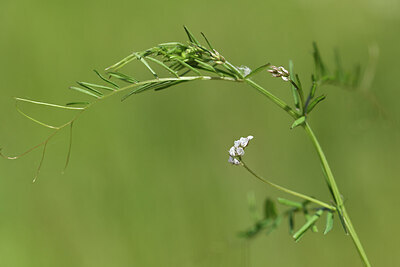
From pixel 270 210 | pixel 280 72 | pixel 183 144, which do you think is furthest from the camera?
pixel 183 144

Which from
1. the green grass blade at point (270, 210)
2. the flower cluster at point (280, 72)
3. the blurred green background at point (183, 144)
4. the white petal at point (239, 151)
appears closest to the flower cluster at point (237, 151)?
the white petal at point (239, 151)

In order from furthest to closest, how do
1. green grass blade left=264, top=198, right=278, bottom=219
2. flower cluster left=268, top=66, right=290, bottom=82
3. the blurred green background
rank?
1. the blurred green background
2. green grass blade left=264, top=198, right=278, bottom=219
3. flower cluster left=268, top=66, right=290, bottom=82

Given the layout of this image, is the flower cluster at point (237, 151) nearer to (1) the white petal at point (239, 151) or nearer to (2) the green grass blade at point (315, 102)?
(1) the white petal at point (239, 151)

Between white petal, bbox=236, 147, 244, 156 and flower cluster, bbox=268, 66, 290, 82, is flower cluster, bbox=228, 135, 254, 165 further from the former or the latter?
flower cluster, bbox=268, 66, 290, 82

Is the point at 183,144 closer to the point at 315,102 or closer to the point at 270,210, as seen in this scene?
the point at 270,210

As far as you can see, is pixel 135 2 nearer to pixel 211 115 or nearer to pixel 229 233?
pixel 211 115

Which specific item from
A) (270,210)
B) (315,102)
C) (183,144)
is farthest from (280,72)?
(183,144)

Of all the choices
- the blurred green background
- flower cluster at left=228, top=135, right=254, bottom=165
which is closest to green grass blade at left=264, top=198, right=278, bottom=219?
flower cluster at left=228, top=135, right=254, bottom=165

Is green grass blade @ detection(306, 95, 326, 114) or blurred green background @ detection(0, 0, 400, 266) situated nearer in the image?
green grass blade @ detection(306, 95, 326, 114)
